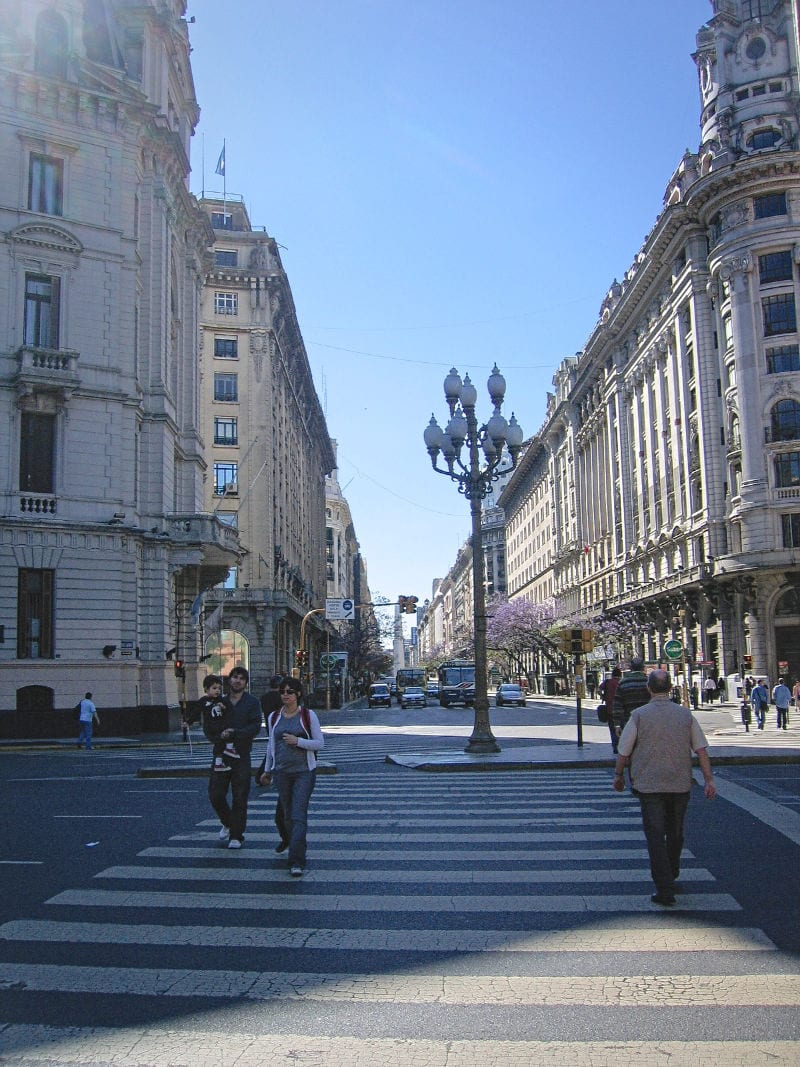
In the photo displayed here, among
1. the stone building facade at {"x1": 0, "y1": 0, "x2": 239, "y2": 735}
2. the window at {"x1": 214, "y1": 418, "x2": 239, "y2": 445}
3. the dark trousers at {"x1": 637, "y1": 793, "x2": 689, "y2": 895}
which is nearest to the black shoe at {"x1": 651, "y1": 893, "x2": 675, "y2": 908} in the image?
the dark trousers at {"x1": 637, "y1": 793, "x2": 689, "y2": 895}

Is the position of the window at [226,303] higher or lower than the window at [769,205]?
lower

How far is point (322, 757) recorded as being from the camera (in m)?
23.2

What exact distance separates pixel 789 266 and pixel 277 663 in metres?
35.5

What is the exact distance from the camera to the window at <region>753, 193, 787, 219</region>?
173ft

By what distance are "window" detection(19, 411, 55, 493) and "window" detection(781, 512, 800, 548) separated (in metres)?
36.0

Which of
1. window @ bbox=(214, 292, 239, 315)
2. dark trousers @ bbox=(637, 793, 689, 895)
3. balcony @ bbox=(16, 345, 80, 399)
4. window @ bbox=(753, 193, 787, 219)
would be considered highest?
window @ bbox=(753, 193, 787, 219)

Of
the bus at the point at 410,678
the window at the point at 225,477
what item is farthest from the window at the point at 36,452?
the bus at the point at 410,678

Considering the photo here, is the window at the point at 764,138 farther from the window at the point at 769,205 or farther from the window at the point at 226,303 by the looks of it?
the window at the point at 226,303

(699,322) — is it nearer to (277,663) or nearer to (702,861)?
(277,663)

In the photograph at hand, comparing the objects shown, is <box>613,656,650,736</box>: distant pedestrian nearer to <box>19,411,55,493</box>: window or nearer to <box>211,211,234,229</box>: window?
<box>19,411,55,493</box>: window

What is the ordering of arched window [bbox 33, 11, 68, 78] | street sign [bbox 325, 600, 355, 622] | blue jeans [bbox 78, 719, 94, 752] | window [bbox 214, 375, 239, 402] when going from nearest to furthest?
blue jeans [bbox 78, 719, 94, 752]
arched window [bbox 33, 11, 68, 78]
street sign [bbox 325, 600, 355, 622]
window [bbox 214, 375, 239, 402]

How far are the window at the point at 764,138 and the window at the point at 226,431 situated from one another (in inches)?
1314

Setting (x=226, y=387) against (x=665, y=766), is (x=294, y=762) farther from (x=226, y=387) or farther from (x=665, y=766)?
(x=226, y=387)

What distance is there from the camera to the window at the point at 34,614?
31.1 m
